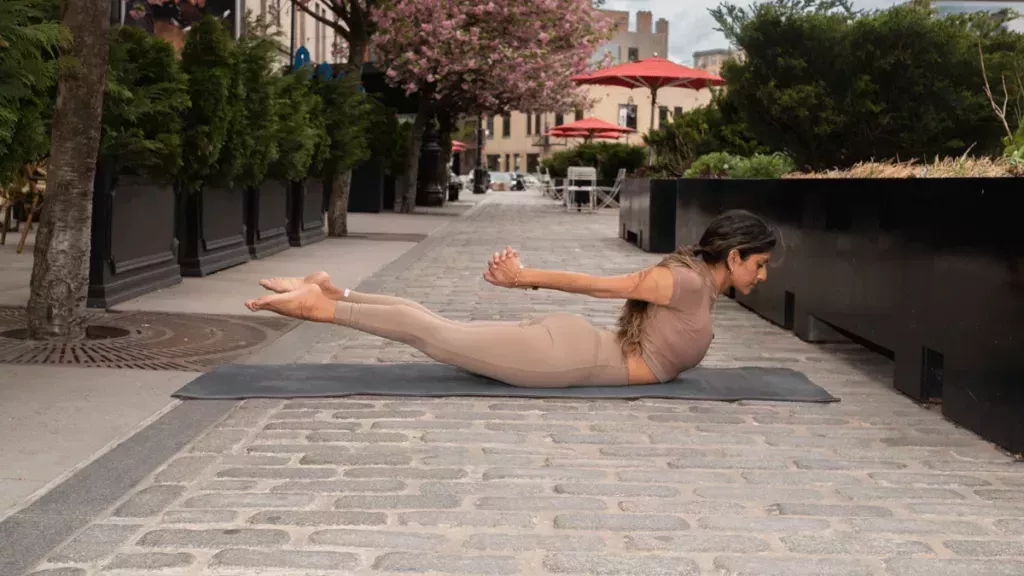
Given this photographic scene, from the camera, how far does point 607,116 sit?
95000 millimetres

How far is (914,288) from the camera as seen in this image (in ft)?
22.1

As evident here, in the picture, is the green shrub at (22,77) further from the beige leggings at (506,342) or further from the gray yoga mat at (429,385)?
the beige leggings at (506,342)

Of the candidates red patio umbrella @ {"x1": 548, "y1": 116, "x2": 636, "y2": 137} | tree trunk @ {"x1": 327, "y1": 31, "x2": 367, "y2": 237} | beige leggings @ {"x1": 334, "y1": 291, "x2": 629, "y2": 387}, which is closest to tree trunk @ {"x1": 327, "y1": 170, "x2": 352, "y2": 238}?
tree trunk @ {"x1": 327, "y1": 31, "x2": 367, "y2": 237}

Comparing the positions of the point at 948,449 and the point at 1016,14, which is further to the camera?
the point at 1016,14

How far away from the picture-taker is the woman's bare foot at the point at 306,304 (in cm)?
594

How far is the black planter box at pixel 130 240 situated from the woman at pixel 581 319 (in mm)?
4115

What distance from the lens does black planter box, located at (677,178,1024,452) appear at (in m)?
5.63

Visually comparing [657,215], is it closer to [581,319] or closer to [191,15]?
[191,15]

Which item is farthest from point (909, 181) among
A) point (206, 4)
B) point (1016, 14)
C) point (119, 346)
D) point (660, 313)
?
point (206, 4)

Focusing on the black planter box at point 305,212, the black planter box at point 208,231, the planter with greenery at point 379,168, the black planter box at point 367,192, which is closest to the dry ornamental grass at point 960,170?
the black planter box at point 208,231

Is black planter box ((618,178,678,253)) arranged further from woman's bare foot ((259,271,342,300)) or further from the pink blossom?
woman's bare foot ((259,271,342,300))

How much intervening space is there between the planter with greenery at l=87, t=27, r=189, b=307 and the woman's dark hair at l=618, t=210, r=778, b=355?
15.0ft

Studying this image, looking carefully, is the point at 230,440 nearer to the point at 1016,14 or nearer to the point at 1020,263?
the point at 1020,263

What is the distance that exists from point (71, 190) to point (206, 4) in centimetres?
1754
